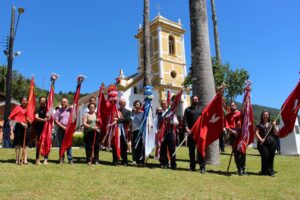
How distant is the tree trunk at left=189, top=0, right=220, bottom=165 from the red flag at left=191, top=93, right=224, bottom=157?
1397mm

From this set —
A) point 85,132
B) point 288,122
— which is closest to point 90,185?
point 85,132

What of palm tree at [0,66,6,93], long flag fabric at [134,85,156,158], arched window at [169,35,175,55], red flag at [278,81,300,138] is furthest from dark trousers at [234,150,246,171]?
arched window at [169,35,175,55]

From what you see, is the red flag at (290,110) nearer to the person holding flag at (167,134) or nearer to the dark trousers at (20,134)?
the person holding flag at (167,134)

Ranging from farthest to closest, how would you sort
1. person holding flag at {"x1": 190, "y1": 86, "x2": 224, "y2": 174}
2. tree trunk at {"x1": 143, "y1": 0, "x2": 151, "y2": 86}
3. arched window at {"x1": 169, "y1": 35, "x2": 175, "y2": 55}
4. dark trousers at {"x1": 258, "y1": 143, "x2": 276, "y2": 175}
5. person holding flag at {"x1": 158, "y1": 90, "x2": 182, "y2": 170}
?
arched window at {"x1": 169, "y1": 35, "x2": 175, "y2": 55}
tree trunk at {"x1": 143, "y1": 0, "x2": 151, "y2": 86}
person holding flag at {"x1": 158, "y1": 90, "x2": 182, "y2": 170}
person holding flag at {"x1": 190, "y1": 86, "x2": 224, "y2": 174}
dark trousers at {"x1": 258, "y1": 143, "x2": 276, "y2": 175}

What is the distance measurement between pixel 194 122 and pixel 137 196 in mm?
3726

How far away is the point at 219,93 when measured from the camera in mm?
8641

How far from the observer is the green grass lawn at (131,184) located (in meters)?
5.65

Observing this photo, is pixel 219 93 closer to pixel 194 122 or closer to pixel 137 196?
pixel 194 122

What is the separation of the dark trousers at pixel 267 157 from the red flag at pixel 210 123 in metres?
1.21

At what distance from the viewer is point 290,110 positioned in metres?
8.84

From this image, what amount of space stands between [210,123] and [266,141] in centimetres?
153

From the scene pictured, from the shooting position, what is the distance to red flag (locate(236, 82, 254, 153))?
8.55m

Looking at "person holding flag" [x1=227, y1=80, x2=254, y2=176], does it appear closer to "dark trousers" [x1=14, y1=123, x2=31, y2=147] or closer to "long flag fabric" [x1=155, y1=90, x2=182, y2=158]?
"long flag fabric" [x1=155, y1=90, x2=182, y2=158]

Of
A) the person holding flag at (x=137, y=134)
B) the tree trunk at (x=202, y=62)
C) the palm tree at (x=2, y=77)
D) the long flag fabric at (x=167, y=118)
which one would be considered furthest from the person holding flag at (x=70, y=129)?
the palm tree at (x=2, y=77)
